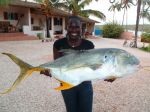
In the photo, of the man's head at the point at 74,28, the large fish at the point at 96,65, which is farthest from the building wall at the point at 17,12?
the large fish at the point at 96,65

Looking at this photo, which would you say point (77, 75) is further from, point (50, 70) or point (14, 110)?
point (14, 110)

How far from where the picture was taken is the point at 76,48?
316 centimetres

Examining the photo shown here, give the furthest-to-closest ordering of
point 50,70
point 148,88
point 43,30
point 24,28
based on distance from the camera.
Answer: point 43,30 < point 24,28 < point 148,88 < point 50,70

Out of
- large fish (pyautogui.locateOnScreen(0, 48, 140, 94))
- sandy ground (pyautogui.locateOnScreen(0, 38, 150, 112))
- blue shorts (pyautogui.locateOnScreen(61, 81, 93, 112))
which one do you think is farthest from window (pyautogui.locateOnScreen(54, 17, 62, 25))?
large fish (pyautogui.locateOnScreen(0, 48, 140, 94))

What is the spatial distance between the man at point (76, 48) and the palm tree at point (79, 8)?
26.7 metres

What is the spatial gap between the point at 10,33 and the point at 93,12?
547 inches

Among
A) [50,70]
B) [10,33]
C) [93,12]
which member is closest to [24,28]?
[10,33]

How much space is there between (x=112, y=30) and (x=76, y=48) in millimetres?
40750

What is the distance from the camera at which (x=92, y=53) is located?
2436mm

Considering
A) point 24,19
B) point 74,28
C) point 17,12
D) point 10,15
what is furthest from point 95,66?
point 24,19

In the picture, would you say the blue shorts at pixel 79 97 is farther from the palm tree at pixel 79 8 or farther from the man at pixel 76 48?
the palm tree at pixel 79 8

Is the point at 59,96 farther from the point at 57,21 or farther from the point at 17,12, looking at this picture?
the point at 57,21

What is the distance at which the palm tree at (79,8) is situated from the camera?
31178mm

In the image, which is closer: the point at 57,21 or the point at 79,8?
the point at 79,8
